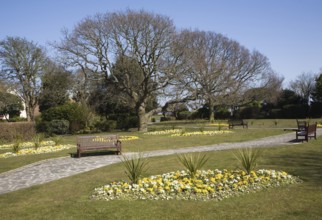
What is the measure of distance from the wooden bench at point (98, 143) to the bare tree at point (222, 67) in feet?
52.8

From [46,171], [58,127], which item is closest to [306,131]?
[46,171]

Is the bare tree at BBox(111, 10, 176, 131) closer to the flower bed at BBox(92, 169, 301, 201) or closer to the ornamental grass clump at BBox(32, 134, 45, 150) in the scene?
the ornamental grass clump at BBox(32, 134, 45, 150)

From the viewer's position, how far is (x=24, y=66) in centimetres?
3844

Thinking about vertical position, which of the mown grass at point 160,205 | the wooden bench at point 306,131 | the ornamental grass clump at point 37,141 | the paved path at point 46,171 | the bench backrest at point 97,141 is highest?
the wooden bench at point 306,131

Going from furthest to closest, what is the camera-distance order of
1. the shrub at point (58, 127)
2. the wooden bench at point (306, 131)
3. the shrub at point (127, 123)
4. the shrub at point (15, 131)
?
1. the shrub at point (127, 123)
2. the shrub at point (58, 127)
3. the shrub at point (15, 131)
4. the wooden bench at point (306, 131)

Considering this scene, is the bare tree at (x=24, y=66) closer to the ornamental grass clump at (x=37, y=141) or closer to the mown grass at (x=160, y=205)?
the ornamental grass clump at (x=37, y=141)

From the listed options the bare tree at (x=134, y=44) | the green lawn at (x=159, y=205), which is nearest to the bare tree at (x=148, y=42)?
the bare tree at (x=134, y=44)

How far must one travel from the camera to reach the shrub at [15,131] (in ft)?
71.3

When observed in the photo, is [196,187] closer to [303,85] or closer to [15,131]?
[15,131]

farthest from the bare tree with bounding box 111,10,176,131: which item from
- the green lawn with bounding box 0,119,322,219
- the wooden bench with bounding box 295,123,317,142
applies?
the green lawn with bounding box 0,119,322,219

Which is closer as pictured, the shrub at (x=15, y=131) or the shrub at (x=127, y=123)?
the shrub at (x=15, y=131)

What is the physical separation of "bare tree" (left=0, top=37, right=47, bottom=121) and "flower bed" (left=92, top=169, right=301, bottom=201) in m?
33.7

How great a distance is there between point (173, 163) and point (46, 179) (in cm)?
380

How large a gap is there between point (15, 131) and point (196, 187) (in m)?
18.9
